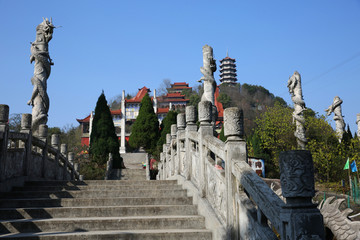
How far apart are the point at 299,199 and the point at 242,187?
146 centimetres

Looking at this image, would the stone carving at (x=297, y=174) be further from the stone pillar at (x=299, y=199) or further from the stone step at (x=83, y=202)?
the stone step at (x=83, y=202)

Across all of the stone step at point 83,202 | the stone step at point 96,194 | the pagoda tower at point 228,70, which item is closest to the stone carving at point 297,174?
Result: the stone step at point 83,202

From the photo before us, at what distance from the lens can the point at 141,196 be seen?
6367mm

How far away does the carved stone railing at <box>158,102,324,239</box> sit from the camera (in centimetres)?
237

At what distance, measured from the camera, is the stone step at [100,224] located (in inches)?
188

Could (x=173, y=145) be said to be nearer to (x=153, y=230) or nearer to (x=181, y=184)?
(x=181, y=184)

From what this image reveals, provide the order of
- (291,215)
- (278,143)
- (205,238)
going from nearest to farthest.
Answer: (291,215) → (205,238) → (278,143)

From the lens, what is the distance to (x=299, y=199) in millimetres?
2412

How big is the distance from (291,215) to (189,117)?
448cm

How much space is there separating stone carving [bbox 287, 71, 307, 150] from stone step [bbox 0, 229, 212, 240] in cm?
1619

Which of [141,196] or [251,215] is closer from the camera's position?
[251,215]

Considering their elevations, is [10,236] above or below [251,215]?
below

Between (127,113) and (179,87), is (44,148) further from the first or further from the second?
(179,87)

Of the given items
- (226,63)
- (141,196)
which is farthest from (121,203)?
(226,63)
